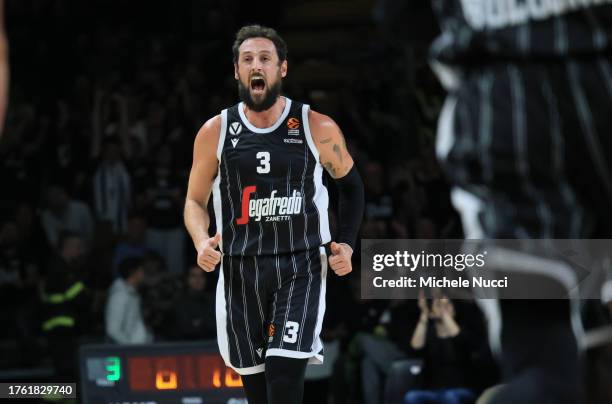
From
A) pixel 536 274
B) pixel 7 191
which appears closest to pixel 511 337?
pixel 536 274

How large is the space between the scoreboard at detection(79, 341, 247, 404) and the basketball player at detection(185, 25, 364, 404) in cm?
269

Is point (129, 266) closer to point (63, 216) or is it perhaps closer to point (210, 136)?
point (63, 216)

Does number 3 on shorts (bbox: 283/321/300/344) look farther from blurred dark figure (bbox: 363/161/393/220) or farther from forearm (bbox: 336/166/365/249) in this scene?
blurred dark figure (bbox: 363/161/393/220)

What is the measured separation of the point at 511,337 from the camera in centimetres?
266

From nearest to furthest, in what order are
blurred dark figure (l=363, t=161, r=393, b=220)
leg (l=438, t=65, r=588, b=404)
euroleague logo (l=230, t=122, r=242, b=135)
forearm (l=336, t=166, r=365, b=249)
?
1. leg (l=438, t=65, r=588, b=404)
2. euroleague logo (l=230, t=122, r=242, b=135)
3. forearm (l=336, t=166, r=365, b=249)
4. blurred dark figure (l=363, t=161, r=393, b=220)

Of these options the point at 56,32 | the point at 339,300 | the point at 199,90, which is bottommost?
the point at 339,300

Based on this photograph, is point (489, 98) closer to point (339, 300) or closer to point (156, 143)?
point (339, 300)

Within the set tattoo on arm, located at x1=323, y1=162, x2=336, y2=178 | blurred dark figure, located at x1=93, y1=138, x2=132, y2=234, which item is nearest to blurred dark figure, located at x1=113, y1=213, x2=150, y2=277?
blurred dark figure, located at x1=93, y1=138, x2=132, y2=234

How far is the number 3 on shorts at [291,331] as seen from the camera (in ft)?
19.1

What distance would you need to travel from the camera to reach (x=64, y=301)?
11078mm

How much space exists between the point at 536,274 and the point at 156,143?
35.5 ft

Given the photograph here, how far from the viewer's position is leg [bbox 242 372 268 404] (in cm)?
598

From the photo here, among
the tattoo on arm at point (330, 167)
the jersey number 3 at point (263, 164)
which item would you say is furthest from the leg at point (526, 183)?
the tattoo on arm at point (330, 167)

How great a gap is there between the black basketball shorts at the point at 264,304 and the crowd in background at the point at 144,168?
4034 millimetres
